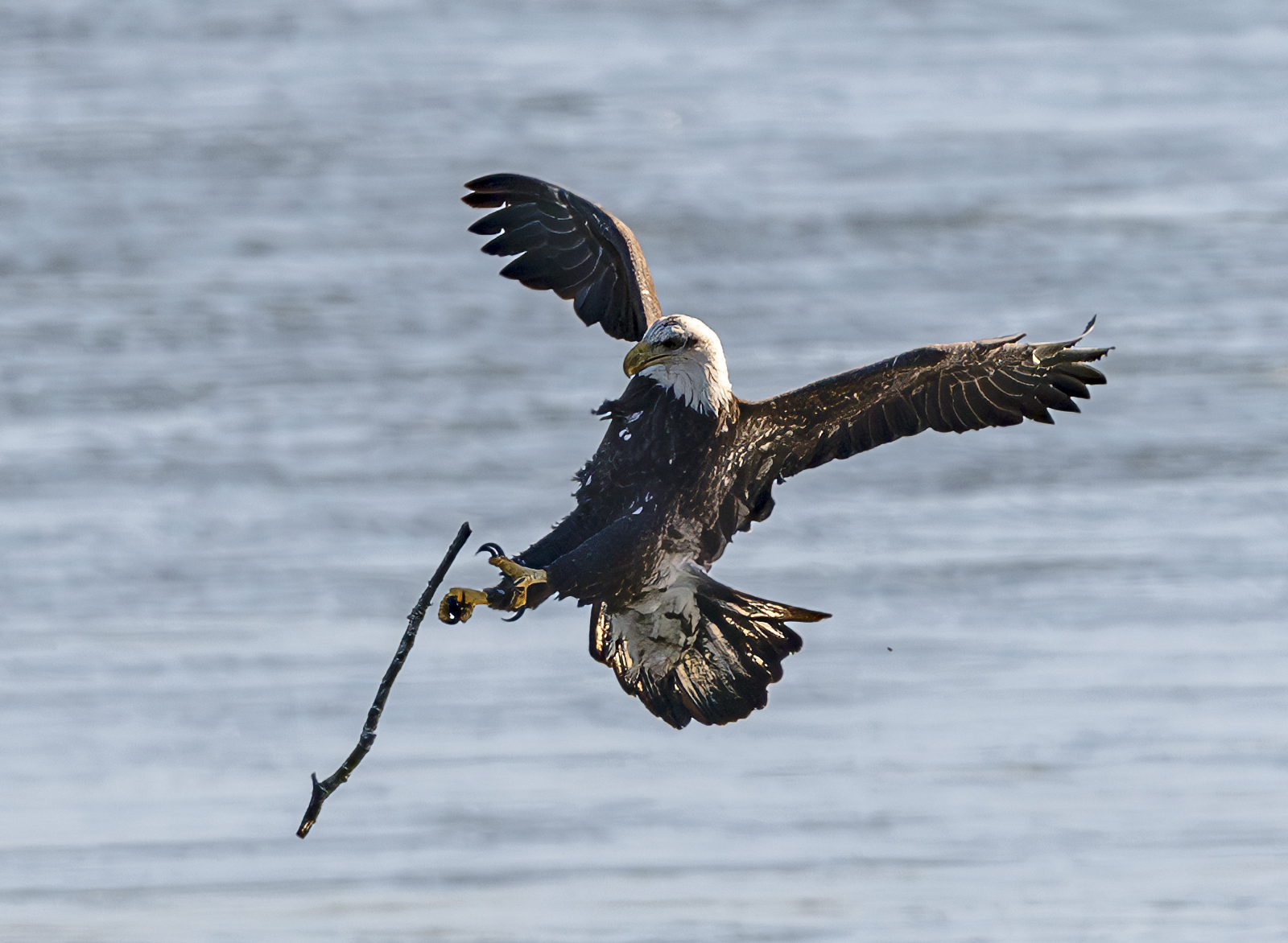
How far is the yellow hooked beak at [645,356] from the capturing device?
541 centimetres

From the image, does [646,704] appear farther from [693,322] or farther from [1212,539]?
[1212,539]

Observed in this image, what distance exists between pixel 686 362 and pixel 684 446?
0.60 feet

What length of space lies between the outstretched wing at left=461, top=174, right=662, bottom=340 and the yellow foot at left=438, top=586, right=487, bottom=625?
1.46 metres

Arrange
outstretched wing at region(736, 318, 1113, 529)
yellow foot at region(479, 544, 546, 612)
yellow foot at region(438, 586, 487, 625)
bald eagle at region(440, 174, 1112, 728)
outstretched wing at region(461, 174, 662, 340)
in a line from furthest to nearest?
outstretched wing at region(461, 174, 662, 340), outstretched wing at region(736, 318, 1113, 529), bald eagle at region(440, 174, 1112, 728), yellow foot at region(479, 544, 546, 612), yellow foot at region(438, 586, 487, 625)

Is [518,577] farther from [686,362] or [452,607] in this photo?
[686,362]

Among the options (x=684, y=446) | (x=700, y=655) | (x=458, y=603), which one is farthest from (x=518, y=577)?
(x=700, y=655)

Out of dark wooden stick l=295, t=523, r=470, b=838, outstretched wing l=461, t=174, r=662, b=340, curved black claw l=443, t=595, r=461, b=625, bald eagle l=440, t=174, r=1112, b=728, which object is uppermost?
outstretched wing l=461, t=174, r=662, b=340

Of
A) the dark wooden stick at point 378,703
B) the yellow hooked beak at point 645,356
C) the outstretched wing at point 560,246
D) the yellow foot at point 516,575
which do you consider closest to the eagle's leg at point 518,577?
the yellow foot at point 516,575

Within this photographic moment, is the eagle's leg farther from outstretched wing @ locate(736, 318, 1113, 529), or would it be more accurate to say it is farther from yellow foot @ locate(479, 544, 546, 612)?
outstretched wing @ locate(736, 318, 1113, 529)

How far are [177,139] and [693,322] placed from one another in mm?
9610

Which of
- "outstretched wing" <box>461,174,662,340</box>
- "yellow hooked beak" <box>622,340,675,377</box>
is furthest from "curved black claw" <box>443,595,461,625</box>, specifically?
"outstretched wing" <box>461,174,662,340</box>

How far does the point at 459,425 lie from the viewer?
1112 centimetres

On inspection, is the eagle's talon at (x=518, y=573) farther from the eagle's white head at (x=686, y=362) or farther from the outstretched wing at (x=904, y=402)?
the outstretched wing at (x=904, y=402)

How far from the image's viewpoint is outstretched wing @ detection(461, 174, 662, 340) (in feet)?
20.4
